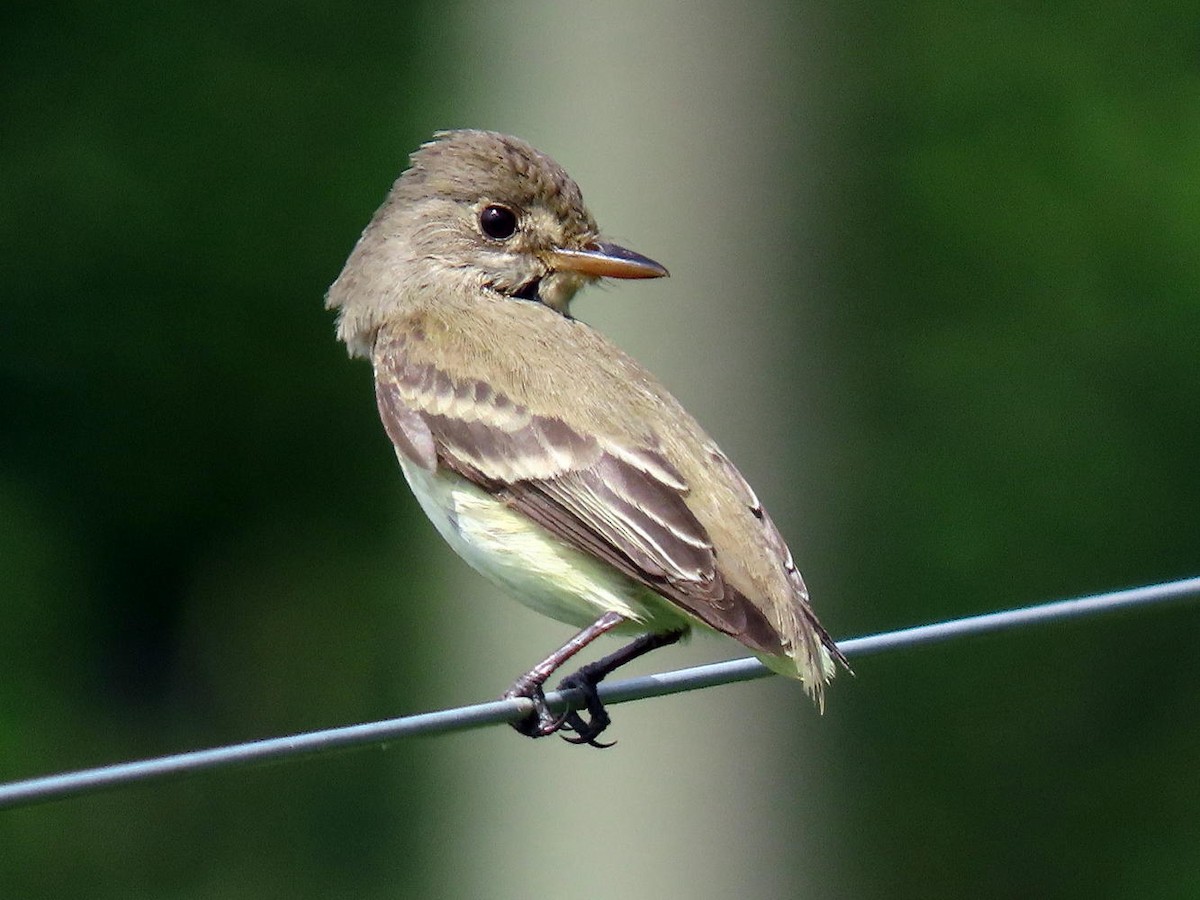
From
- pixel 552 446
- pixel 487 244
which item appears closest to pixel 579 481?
pixel 552 446

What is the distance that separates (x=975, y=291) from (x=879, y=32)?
1729 millimetres

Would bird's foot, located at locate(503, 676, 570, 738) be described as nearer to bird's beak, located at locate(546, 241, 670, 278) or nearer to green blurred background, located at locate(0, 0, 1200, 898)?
bird's beak, located at locate(546, 241, 670, 278)

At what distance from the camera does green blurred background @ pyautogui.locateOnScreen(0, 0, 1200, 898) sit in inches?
397

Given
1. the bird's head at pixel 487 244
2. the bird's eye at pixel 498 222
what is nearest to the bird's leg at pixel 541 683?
the bird's head at pixel 487 244

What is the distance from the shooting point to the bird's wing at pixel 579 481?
4938mm

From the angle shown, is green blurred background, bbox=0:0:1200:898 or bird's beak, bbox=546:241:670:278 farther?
green blurred background, bbox=0:0:1200:898

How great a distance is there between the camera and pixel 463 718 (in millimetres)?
3951

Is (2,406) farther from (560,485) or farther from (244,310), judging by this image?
(560,485)

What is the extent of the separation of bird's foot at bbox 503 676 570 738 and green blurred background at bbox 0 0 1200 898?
4699mm

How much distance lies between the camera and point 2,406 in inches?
472

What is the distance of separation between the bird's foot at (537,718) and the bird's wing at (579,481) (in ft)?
1.24

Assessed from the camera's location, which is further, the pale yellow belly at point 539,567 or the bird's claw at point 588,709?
the bird's claw at point 588,709

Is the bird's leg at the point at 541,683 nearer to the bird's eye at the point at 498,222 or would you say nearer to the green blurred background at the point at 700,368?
the bird's eye at the point at 498,222

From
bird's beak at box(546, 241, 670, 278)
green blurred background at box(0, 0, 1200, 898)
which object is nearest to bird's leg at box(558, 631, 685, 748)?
bird's beak at box(546, 241, 670, 278)
